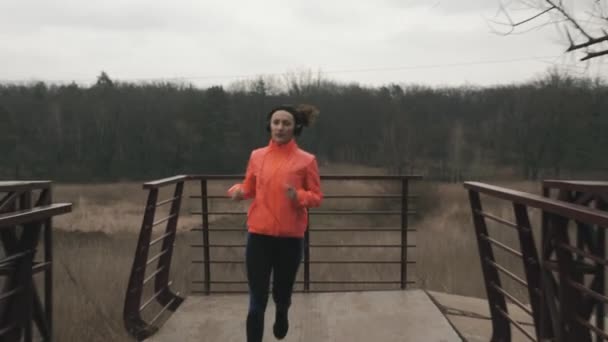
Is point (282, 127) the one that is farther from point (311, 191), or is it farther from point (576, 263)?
point (576, 263)

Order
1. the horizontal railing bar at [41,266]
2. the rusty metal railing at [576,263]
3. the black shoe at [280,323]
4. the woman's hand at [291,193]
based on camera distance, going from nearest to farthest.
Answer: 1. the rusty metal railing at [576,263]
2. the horizontal railing bar at [41,266]
3. the woman's hand at [291,193]
4. the black shoe at [280,323]

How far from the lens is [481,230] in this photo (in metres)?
3.76

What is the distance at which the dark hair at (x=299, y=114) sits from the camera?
3213mm

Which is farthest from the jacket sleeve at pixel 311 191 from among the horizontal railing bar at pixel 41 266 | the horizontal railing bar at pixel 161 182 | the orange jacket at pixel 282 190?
the horizontal railing bar at pixel 41 266

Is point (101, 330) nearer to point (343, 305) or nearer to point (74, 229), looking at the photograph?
point (343, 305)

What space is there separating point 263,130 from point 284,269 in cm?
3483

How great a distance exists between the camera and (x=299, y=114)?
3.25 meters

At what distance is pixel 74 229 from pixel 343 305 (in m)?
15.5

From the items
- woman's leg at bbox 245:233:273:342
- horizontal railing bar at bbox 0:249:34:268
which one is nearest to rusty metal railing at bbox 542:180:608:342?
woman's leg at bbox 245:233:273:342

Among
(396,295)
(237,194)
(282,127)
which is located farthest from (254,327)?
(396,295)

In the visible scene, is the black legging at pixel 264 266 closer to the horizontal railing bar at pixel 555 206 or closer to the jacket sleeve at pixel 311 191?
the jacket sleeve at pixel 311 191

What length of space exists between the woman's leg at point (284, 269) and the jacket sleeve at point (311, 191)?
0.85 feet

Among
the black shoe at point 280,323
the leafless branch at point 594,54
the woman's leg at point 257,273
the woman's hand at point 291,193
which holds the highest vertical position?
the leafless branch at point 594,54

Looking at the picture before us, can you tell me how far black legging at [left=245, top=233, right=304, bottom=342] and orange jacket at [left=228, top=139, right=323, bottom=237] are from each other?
0.23ft
